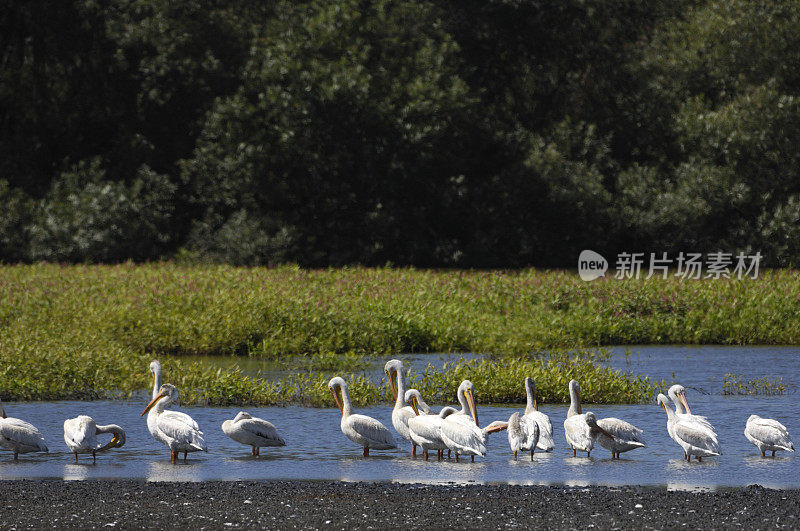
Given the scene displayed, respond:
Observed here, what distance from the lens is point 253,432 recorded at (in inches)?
454

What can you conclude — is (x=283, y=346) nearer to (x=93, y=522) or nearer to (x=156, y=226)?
(x=93, y=522)

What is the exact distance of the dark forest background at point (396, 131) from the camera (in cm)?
3462

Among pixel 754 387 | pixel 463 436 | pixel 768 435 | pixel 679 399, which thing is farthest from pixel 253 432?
pixel 754 387

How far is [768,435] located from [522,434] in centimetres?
229

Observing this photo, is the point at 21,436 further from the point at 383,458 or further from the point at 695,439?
the point at 695,439

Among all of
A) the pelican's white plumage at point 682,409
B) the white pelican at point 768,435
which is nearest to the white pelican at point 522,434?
the pelican's white plumage at point 682,409

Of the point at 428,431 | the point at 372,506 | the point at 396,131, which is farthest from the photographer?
the point at 396,131

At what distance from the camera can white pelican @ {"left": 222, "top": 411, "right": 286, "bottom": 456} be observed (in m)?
11.5

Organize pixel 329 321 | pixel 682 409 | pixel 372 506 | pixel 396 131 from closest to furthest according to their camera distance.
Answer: pixel 372 506 → pixel 682 409 → pixel 329 321 → pixel 396 131

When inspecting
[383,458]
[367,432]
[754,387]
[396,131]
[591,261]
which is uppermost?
[396,131]

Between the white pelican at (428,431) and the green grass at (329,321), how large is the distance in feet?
11.1

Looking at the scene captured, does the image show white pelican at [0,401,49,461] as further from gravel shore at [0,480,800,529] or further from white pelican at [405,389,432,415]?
white pelican at [405,389,432,415]

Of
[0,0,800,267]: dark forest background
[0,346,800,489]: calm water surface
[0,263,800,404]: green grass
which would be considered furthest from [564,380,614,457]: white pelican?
[0,0,800,267]: dark forest background

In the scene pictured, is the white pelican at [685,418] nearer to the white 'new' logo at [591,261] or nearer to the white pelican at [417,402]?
the white pelican at [417,402]
